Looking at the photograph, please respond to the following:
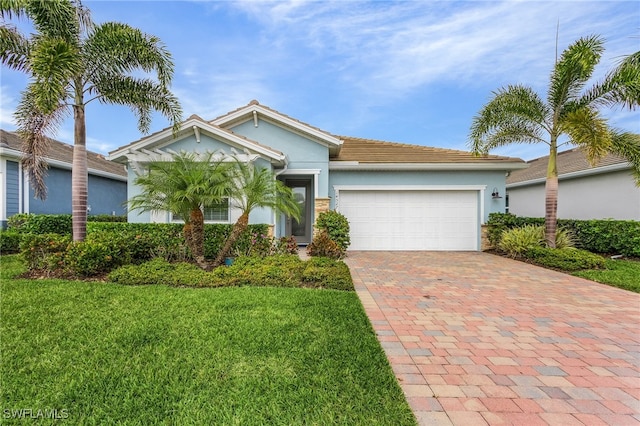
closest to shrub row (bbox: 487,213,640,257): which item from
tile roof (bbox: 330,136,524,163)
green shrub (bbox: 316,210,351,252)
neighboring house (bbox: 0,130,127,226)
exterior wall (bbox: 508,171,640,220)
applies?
tile roof (bbox: 330,136,524,163)

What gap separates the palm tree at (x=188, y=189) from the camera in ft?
23.6

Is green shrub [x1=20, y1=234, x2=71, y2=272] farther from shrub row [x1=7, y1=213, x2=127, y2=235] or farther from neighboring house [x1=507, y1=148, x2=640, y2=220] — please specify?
neighboring house [x1=507, y1=148, x2=640, y2=220]

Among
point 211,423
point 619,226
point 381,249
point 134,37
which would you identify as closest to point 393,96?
point 381,249

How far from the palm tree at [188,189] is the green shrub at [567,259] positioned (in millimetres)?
9710

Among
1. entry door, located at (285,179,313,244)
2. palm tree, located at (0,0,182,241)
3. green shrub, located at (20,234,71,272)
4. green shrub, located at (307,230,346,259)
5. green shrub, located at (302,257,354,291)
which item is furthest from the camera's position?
entry door, located at (285,179,313,244)

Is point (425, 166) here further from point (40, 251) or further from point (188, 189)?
point (40, 251)

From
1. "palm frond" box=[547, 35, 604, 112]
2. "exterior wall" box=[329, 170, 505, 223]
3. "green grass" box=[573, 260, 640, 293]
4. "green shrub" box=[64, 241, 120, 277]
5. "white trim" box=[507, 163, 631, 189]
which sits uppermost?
"palm frond" box=[547, 35, 604, 112]

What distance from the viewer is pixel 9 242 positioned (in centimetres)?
1037

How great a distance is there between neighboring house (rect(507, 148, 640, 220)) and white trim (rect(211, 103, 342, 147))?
11.6 metres

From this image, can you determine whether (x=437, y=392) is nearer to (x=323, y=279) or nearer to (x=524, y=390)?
(x=524, y=390)

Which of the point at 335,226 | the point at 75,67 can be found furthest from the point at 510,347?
the point at 75,67

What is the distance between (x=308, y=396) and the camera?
2.73 metres

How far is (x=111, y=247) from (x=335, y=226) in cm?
703

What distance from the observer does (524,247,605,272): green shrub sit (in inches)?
334
